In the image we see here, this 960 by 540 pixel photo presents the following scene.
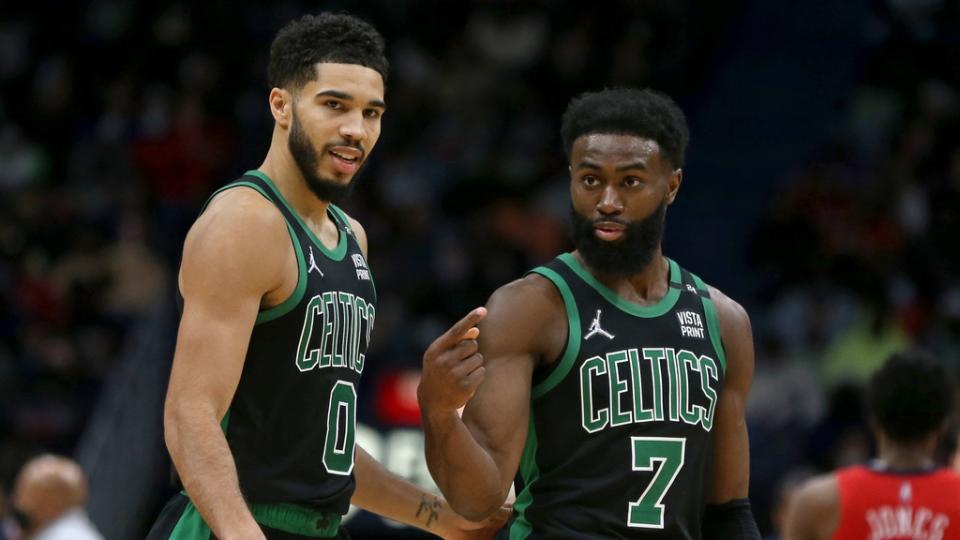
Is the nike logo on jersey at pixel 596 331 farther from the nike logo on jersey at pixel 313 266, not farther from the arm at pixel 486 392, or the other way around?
the nike logo on jersey at pixel 313 266

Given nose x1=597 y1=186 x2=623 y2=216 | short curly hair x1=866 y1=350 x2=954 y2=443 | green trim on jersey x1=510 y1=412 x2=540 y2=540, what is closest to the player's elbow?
green trim on jersey x1=510 y1=412 x2=540 y2=540

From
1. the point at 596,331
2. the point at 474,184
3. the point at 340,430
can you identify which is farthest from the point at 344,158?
the point at 474,184

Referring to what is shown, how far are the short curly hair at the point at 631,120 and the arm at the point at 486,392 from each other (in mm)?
515

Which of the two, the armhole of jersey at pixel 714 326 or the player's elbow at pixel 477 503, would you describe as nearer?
the player's elbow at pixel 477 503

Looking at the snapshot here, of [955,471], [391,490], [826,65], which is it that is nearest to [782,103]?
[826,65]

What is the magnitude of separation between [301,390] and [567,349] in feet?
2.74

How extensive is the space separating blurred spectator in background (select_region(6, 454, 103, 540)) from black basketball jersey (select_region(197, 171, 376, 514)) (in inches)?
175

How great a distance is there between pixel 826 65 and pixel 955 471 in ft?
34.1

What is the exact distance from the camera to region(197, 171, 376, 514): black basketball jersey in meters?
4.78

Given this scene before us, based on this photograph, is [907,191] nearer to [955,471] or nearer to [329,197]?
A: [955,471]

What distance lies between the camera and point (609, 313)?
5.14 m

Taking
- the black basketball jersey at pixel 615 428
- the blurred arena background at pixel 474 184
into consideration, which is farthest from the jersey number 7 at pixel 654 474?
the blurred arena background at pixel 474 184

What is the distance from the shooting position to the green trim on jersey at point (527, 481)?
511 cm

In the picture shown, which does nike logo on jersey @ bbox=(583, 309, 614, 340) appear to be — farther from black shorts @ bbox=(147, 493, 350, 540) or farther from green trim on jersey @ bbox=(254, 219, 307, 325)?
black shorts @ bbox=(147, 493, 350, 540)
